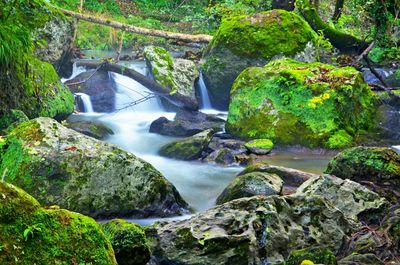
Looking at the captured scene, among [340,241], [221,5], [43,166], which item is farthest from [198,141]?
[221,5]

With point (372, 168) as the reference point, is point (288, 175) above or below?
below

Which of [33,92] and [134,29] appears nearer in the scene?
[33,92]

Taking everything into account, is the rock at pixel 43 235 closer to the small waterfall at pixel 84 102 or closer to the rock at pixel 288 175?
the rock at pixel 288 175

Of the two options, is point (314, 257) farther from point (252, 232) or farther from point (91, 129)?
point (91, 129)

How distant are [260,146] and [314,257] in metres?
5.44

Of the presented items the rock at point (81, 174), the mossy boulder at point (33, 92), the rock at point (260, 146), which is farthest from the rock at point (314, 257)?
the mossy boulder at point (33, 92)

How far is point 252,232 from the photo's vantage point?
4.59m

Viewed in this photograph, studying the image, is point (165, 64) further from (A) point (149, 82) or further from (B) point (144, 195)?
(B) point (144, 195)

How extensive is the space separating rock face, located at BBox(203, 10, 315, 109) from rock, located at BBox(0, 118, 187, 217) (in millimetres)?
6987

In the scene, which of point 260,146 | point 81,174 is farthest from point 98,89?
point 81,174

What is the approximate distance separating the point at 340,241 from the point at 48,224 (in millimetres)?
3158

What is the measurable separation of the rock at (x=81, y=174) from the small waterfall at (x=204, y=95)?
23.6ft

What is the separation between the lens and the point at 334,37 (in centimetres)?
1487

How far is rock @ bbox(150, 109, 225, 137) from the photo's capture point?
1094 centimetres
